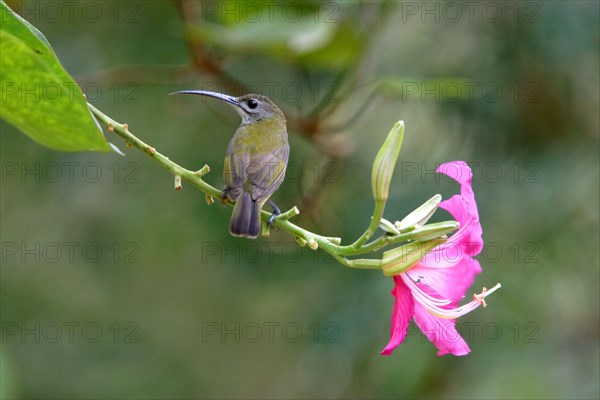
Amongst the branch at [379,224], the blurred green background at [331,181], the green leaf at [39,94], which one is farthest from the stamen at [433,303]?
the blurred green background at [331,181]

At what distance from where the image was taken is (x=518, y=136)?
3873 mm

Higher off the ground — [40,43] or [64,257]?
[40,43]

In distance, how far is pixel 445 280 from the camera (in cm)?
163

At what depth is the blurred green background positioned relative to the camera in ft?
11.6

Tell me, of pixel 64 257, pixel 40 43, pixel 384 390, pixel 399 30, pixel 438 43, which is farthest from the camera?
pixel 64 257

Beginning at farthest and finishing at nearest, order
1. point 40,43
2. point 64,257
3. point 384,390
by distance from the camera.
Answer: point 64,257 < point 384,390 < point 40,43

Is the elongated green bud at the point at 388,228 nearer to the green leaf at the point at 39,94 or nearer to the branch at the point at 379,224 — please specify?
the branch at the point at 379,224

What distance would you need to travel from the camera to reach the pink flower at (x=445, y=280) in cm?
159

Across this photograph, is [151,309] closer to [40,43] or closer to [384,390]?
[384,390]

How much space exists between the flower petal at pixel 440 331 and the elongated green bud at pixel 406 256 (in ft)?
0.48

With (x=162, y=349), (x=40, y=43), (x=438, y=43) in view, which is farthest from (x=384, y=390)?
(x=40, y=43)

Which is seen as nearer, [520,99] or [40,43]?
[40,43]

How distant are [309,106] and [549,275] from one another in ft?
4.82

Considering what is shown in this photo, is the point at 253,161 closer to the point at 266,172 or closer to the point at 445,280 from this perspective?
the point at 266,172
